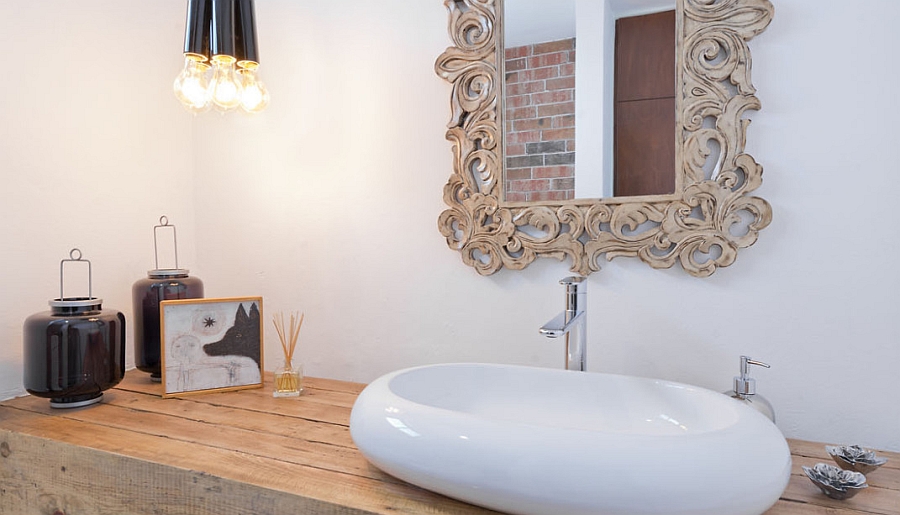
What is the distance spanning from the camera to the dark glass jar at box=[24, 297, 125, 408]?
1052 mm

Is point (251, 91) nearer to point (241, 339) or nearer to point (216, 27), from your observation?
point (216, 27)

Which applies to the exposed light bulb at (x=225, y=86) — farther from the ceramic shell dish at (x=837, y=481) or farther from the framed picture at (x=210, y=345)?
the ceramic shell dish at (x=837, y=481)

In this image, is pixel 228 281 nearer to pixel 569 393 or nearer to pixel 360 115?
pixel 360 115

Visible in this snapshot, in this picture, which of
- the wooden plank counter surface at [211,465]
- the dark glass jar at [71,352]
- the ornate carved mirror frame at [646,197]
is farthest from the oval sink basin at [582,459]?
the dark glass jar at [71,352]

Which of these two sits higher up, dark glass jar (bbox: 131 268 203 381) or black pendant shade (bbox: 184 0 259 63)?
black pendant shade (bbox: 184 0 259 63)

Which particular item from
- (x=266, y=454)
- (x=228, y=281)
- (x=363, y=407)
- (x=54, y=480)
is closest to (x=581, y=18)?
(x=363, y=407)

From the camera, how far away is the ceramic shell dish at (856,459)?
0.78m

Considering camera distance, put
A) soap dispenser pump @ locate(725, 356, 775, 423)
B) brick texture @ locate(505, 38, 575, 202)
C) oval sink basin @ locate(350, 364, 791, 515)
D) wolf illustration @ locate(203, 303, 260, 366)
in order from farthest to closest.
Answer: wolf illustration @ locate(203, 303, 260, 366)
brick texture @ locate(505, 38, 575, 202)
soap dispenser pump @ locate(725, 356, 775, 423)
oval sink basin @ locate(350, 364, 791, 515)

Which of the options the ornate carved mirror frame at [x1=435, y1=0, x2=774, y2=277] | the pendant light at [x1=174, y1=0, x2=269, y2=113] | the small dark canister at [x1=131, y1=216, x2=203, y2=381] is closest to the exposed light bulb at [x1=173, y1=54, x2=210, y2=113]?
the pendant light at [x1=174, y1=0, x2=269, y2=113]

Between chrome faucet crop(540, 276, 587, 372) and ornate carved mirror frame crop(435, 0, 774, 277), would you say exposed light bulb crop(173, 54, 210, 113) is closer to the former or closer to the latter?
ornate carved mirror frame crop(435, 0, 774, 277)

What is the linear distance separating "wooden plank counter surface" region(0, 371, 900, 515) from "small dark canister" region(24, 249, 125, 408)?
0.15 feet

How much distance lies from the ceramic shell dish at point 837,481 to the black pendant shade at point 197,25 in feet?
4.43

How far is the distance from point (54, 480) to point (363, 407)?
22.4 inches

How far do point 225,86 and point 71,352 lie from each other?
641 millimetres
